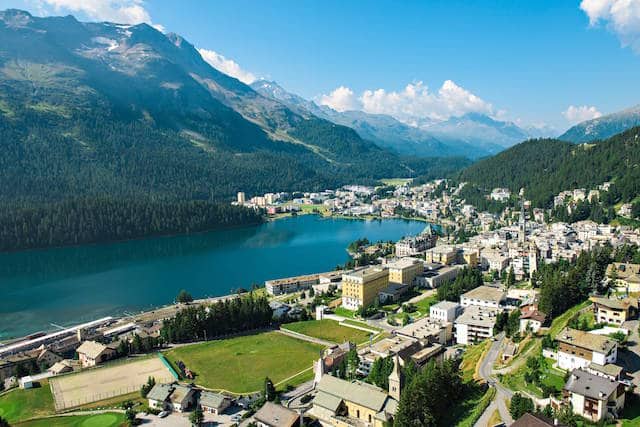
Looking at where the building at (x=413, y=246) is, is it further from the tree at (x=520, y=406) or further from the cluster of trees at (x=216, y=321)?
the tree at (x=520, y=406)

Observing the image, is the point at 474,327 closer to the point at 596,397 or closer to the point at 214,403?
the point at 596,397

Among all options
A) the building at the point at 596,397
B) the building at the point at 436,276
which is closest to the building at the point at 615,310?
the building at the point at 596,397

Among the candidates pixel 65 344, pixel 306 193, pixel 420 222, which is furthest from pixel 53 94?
pixel 65 344

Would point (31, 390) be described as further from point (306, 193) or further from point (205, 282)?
point (306, 193)

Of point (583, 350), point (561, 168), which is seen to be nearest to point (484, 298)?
point (583, 350)

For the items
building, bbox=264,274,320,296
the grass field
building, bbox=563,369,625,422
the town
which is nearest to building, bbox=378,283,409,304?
the town

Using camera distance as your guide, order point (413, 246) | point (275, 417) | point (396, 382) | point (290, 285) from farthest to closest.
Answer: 1. point (413, 246)
2. point (290, 285)
3. point (396, 382)
4. point (275, 417)

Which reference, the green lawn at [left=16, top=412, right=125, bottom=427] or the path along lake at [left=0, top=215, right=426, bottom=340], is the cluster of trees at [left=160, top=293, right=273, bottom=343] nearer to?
the green lawn at [left=16, top=412, right=125, bottom=427]

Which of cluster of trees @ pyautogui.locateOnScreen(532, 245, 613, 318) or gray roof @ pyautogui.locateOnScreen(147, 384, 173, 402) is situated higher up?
cluster of trees @ pyautogui.locateOnScreen(532, 245, 613, 318)
